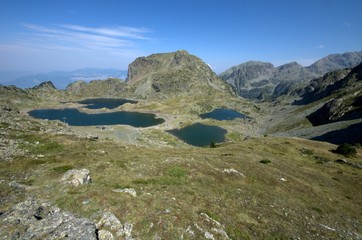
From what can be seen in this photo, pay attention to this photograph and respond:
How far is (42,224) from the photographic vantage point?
52.7ft

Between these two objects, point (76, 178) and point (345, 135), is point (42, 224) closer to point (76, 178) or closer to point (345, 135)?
point (76, 178)

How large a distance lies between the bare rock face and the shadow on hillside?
12145 centimetres

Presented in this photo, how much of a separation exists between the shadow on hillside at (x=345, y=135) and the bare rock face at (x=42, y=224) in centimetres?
12145

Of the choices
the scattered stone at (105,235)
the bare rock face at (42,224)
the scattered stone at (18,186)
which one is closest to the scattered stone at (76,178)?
the scattered stone at (18,186)

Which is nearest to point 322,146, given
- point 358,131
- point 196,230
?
point 358,131

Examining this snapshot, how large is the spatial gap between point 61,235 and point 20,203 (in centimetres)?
704

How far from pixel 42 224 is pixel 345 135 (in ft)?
466

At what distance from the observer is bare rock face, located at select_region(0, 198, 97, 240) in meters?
14.9

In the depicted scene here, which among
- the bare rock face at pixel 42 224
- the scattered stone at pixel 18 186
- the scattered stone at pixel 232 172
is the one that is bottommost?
the scattered stone at pixel 232 172

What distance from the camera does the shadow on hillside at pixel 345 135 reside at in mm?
109106

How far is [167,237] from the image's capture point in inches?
688

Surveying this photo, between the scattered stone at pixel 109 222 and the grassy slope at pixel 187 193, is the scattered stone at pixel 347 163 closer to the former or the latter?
the grassy slope at pixel 187 193

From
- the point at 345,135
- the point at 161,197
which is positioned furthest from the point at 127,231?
the point at 345,135

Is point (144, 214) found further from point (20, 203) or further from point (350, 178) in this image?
point (350, 178)
